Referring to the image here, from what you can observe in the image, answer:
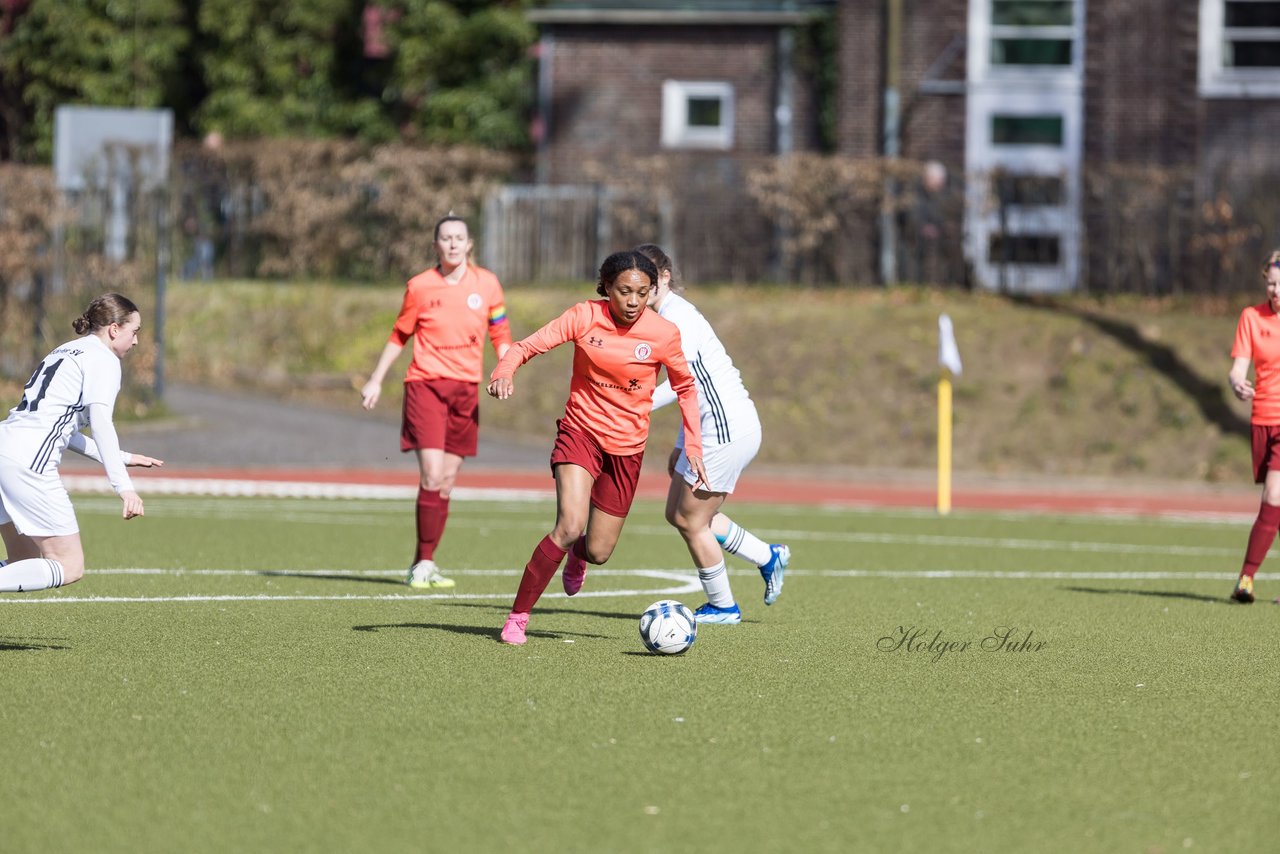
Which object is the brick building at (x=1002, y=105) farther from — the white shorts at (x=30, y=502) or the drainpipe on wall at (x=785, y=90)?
the white shorts at (x=30, y=502)

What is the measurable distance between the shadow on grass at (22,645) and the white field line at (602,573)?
4.65ft

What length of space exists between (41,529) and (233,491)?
34.1ft

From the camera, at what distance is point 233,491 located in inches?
744

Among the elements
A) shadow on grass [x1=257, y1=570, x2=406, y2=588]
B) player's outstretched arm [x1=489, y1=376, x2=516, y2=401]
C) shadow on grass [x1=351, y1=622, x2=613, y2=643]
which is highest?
player's outstretched arm [x1=489, y1=376, x2=516, y2=401]

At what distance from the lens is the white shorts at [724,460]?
10.1 metres

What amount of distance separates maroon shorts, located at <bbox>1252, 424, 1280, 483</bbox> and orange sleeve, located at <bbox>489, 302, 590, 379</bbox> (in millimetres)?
4768

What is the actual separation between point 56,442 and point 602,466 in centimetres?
239

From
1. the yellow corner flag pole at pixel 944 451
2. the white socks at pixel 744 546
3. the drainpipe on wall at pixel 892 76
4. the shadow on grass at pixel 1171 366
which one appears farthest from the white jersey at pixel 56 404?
the drainpipe on wall at pixel 892 76

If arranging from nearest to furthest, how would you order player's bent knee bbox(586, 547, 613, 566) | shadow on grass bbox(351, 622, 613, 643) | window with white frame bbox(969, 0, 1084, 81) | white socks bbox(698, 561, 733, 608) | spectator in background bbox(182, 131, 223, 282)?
1. player's bent knee bbox(586, 547, 613, 566)
2. shadow on grass bbox(351, 622, 613, 643)
3. white socks bbox(698, 561, 733, 608)
4. spectator in background bbox(182, 131, 223, 282)
5. window with white frame bbox(969, 0, 1084, 81)

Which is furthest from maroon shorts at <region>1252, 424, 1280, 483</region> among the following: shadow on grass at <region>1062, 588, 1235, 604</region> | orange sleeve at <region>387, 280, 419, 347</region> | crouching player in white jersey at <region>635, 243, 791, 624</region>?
orange sleeve at <region>387, 280, 419, 347</region>

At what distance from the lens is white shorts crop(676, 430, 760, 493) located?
10.1 meters

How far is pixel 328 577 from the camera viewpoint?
12.4 meters

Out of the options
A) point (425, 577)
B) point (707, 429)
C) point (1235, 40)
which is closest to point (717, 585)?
point (707, 429)

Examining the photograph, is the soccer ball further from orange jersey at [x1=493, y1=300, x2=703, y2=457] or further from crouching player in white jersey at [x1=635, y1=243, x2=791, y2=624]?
crouching player in white jersey at [x1=635, y1=243, x2=791, y2=624]
